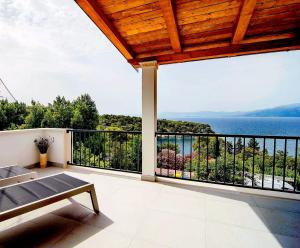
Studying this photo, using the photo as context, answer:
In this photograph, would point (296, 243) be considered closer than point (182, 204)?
Yes

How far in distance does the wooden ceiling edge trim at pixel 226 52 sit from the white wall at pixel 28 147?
2.59 m

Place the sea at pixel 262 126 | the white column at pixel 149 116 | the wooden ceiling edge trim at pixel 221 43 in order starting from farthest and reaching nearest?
the sea at pixel 262 126 → the white column at pixel 149 116 → the wooden ceiling edge trim at pixel 221 43

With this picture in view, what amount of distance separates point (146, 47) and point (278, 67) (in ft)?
98.6

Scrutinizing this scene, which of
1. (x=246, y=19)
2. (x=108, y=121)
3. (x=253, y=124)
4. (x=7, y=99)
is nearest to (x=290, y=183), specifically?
(x=246, y=19)

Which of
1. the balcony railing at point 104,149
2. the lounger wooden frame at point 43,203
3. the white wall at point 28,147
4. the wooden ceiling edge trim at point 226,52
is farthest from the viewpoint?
the balcony railing at point 104,149

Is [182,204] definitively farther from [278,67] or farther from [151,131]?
[278,67]

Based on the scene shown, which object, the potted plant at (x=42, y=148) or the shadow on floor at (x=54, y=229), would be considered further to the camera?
the potted plant at (x=42, y=148)

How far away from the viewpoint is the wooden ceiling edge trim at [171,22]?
216 cm

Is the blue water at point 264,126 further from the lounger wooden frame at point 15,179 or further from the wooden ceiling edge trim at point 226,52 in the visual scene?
the lounger wooden frame at point 15,179

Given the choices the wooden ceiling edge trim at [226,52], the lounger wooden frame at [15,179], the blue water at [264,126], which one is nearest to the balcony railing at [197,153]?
the lounger wooden frame at [15,179]

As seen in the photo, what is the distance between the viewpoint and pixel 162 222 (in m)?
2.15

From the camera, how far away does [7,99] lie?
71.8ft

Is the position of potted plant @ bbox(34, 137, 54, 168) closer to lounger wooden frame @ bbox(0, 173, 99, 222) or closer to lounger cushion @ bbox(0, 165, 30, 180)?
lounger cushion @ bbox(0, 165, 30, 180)

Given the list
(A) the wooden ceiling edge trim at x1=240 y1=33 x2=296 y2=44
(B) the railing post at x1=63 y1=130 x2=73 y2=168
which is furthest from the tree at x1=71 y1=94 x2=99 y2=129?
(A) the wooden ceiling edge trim at x1=240 y1=33 x2=296 y2=44
